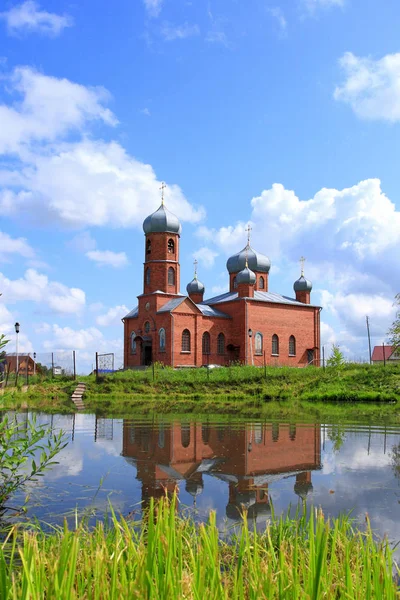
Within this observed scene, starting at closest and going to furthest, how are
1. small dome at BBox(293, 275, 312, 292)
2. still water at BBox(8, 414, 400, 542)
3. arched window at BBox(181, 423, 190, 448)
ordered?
1. still water at BBox(8, 414, 400, 542)
2. arched window at BBox(181, 423, 190, 448)
3. small dome at BBox(293, 275, 312, 292)

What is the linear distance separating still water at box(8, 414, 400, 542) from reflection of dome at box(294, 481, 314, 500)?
0.01 meters

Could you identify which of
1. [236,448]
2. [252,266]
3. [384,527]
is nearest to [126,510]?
[384,527]

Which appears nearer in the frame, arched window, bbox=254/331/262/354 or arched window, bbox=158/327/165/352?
arched window, bbox=158/327/165/352

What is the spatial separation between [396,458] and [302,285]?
39289 mm

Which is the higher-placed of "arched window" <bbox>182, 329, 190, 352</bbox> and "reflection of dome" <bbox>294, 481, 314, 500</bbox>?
"arched window" <bbox>182, 329, 190, 352</bbox>

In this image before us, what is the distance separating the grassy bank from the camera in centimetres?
2648

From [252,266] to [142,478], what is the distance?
136ft

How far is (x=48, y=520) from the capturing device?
5.42m

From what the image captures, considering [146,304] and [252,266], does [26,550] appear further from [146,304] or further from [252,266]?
[252,266]

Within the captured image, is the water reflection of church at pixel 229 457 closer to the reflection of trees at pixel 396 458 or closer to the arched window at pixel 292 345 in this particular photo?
the reflection of trees at pixel 396 458

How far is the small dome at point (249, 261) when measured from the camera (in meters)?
48.4

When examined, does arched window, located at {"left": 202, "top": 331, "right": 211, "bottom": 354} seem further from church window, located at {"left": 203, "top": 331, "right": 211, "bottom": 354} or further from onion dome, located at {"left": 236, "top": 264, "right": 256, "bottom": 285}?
onion dome, located at {"left": 236, "top": 264, "right": 256, "bottom": 285}

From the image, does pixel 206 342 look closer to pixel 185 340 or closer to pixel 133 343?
pixel 185 340

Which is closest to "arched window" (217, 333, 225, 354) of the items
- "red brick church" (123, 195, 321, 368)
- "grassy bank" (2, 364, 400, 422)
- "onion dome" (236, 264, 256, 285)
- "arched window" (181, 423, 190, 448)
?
"red brick church" (123, 195, 321, 368)
